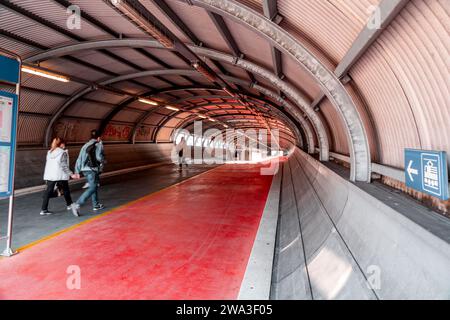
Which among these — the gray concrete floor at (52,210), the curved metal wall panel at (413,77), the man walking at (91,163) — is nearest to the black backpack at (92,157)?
the man walking at (91,163)

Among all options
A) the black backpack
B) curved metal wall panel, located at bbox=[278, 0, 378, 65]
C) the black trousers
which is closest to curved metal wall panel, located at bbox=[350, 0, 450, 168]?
curved metal wall panel, located at bbox=[278, 0, 378, 65]

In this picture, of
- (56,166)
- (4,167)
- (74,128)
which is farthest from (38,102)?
(4,167)

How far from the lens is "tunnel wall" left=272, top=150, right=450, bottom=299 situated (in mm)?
1784

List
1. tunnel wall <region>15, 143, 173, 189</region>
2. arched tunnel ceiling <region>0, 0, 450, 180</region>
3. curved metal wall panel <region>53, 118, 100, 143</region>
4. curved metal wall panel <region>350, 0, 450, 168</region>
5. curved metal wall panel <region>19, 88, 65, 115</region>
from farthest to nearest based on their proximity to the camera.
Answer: curved metal wall panel <region>53, 118, 100, 143</region> < curved metal wall panel <region>19, 88, 65, 115</region> < tunnel wall <region>15, 143, 173, 189</region> < arched tunnel ceiling <region>0, 0, 450, 180</region> < curved metal wall panel <region>350, 0, 450, 168</region>

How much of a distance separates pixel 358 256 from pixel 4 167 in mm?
5377

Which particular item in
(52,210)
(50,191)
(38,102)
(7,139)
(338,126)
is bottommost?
(52,210)

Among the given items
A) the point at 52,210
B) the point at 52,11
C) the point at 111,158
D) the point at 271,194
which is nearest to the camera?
the point at 52,210

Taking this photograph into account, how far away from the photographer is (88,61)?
457 inches

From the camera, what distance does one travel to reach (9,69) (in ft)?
13.9

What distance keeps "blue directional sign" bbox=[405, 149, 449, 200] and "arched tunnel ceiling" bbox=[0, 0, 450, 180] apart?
12.5 inches

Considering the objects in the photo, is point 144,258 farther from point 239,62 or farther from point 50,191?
point 239,62

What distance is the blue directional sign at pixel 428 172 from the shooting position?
2266 mm

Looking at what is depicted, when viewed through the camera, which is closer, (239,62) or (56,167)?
(56,167)

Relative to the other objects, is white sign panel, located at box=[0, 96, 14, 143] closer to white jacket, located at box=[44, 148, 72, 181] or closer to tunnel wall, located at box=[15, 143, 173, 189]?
white jacket, located at box=[44, 148, 72, 181]
